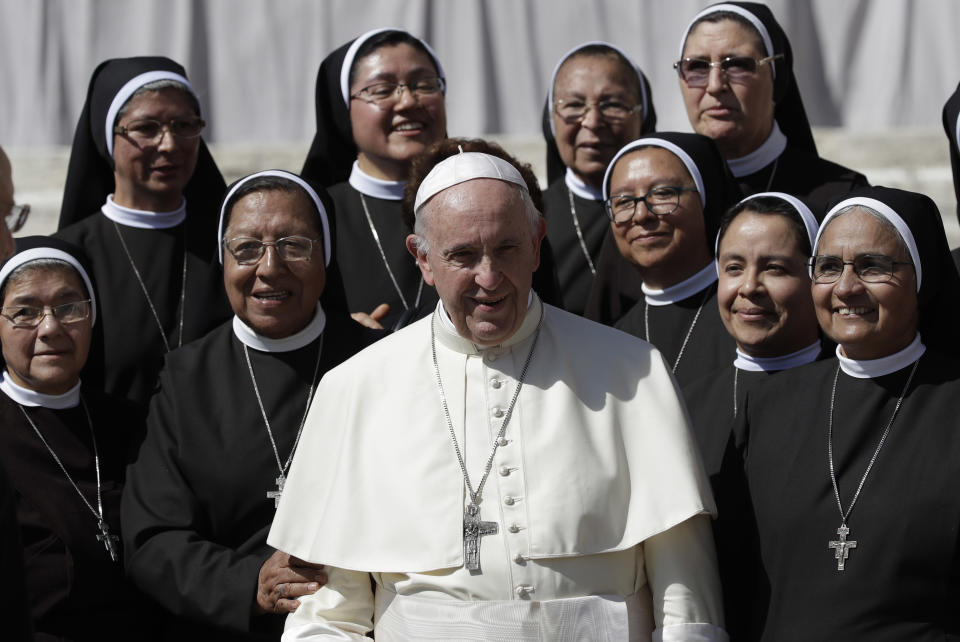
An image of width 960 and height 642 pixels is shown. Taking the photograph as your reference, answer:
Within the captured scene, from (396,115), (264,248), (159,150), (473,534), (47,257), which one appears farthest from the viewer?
(396,115)

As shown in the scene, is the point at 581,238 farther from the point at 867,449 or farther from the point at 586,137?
the point at 867,449

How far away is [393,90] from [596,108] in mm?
779

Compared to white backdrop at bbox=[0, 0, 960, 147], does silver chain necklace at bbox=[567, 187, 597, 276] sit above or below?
below

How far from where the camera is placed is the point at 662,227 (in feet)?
15.5

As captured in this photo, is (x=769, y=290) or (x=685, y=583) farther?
(x=769, y=290)

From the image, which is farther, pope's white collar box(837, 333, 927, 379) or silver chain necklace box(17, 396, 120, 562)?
silver chain necklace box(17, 396, 120, 562)

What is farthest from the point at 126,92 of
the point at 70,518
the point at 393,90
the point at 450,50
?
the point at 450,50

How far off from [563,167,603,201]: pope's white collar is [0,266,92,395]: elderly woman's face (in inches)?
84.5

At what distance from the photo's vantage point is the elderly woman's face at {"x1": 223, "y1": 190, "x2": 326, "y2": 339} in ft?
13.9

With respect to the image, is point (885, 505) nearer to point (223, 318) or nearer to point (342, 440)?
point (342, 440)

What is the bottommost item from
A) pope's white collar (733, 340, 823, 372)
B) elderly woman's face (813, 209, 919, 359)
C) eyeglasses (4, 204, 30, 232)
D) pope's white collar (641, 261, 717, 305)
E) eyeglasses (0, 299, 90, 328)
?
pope's white collar (733, 340, 823, 372)

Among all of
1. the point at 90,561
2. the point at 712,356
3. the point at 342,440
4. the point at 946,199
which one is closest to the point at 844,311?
the point at 712,356

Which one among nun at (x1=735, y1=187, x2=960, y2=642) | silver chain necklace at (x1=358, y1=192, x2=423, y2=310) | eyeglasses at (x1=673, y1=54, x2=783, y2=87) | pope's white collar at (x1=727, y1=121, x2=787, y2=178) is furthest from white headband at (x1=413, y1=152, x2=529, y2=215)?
pope's white collar at (x1=727, y1=121, x2=787, y2=178)

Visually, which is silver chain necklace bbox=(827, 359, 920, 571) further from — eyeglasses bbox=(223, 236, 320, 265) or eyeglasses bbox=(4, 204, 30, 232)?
eyeglasses bbox=(4, 204, 30, 232)
